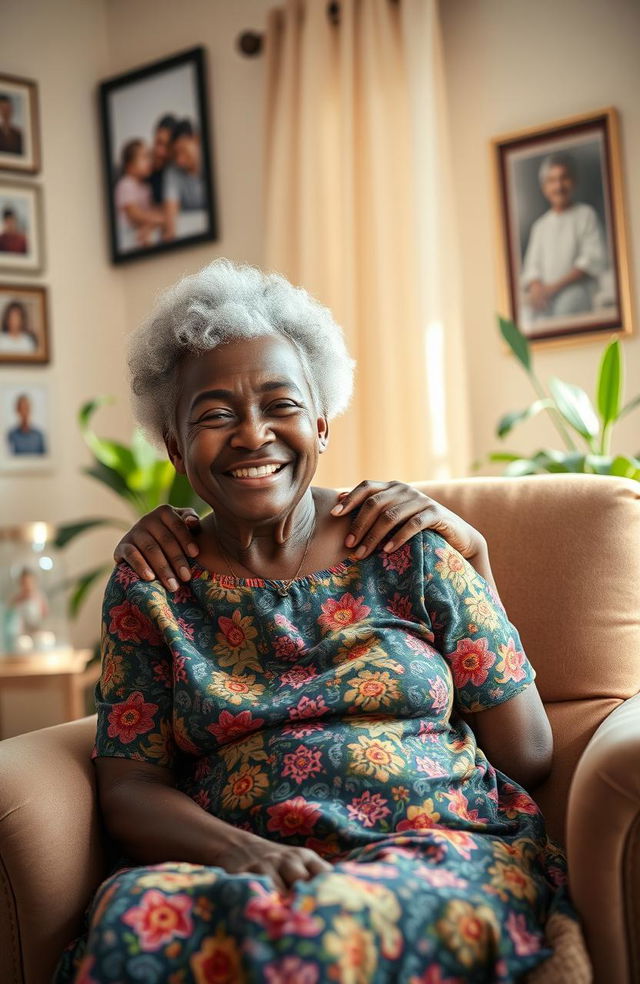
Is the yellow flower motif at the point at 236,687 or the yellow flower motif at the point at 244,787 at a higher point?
the yellow flower motif at the point at 236,687

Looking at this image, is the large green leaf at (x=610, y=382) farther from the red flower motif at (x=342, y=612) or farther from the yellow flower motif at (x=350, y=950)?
the yellow flower motif at (x=350, y=950)

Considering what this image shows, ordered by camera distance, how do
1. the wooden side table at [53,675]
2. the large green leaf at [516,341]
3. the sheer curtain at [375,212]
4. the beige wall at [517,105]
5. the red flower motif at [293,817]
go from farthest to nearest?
the wooden side table at [53,675], the sheer curtain at [375,212], the beige wall at [517,105], the large green leaf at [516,341], the red flower motif at [293,817]

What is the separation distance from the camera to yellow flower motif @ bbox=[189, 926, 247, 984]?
3.48 ft

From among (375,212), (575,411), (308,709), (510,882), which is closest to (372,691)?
(308,709)

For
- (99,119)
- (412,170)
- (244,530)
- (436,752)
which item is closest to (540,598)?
(436,752)

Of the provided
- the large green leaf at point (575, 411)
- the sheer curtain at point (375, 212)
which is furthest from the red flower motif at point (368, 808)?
the sheer curtain at point (375, 212)

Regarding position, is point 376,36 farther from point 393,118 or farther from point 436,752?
point 436,752

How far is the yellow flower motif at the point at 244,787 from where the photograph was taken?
1.34 metres

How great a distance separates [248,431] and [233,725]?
0.40m

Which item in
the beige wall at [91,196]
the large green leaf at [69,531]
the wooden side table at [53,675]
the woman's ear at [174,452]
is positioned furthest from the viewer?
the beige wall at [91,196]

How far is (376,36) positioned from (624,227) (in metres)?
1.03

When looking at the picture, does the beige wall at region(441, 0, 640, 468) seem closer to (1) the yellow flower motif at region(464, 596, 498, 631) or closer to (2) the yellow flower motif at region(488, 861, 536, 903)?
(1) the yellow flower motif at region(464, 596, 498, 631)

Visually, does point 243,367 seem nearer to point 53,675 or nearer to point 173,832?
point 173,832

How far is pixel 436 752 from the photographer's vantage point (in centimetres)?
139
